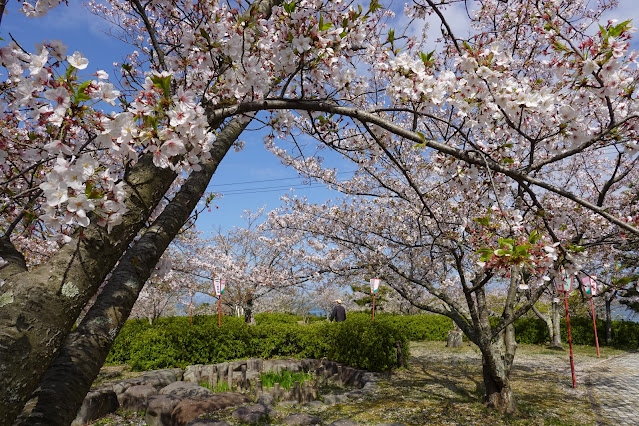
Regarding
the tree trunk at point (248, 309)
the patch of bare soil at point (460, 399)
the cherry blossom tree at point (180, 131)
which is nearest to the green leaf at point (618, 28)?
the cherry blossom tree at point (180, 131)

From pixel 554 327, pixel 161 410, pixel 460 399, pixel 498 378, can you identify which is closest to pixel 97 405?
pixel 161 410

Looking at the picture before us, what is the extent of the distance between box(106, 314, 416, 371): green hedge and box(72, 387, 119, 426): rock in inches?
96.5

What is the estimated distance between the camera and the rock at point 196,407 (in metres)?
4.66

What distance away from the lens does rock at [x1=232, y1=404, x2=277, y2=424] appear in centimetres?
460

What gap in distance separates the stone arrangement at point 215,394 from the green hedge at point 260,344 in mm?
550

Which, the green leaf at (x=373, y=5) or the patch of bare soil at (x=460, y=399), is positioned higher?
the green leaf at (x=373, y=5)

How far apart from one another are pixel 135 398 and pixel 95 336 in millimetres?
5333

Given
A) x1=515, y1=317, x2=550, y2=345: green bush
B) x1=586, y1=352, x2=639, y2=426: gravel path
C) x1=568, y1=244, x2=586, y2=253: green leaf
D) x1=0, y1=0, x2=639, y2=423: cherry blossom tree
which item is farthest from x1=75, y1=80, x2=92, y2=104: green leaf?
x1=515, y1=317, x2=550, y2=345: green bush

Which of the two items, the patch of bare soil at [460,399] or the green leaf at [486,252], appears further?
the patch of bare soil at [460,399]

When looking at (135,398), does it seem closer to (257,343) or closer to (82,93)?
(257,343)

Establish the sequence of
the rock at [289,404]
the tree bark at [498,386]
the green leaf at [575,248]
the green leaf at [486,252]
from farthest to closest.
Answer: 1. the rock at [289,404]
2. the tree bark at [498,386]
3. the green leaf at [575,248]
4. the green leaf at [486,252]

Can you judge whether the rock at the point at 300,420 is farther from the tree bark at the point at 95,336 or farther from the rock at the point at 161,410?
the tree bark at the point at 95,336

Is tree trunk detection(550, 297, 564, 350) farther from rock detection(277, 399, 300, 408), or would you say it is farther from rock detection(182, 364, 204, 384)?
rock detection(182, 364, 204, 384)

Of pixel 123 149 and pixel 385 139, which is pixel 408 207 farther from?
pixel 123 149
